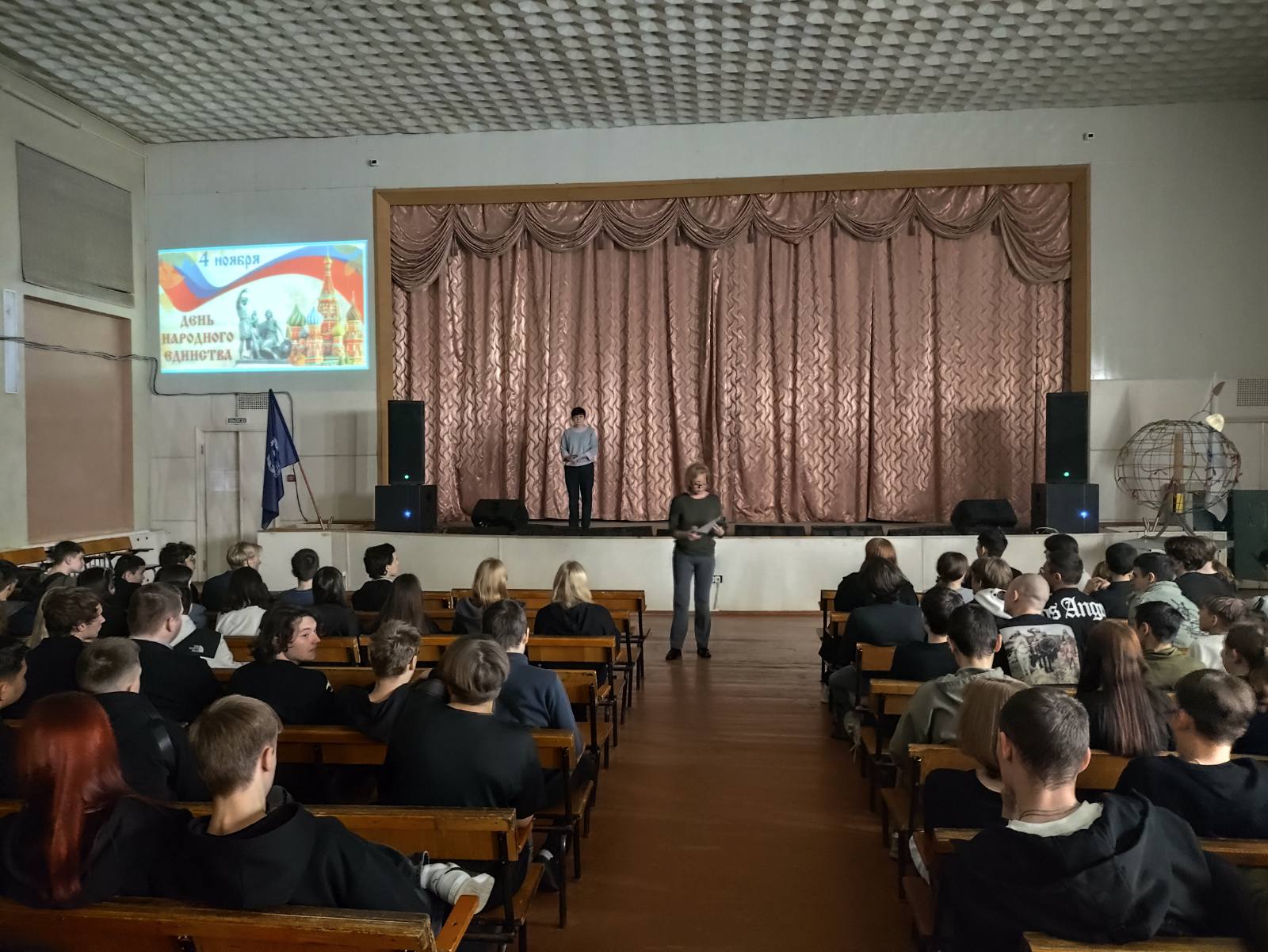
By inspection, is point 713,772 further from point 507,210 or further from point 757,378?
point 507,210

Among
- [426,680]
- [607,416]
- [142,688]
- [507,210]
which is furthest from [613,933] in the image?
[507,210]

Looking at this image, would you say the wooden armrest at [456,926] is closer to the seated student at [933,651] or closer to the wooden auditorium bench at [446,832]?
the wooden auditorium bench at [446,832]

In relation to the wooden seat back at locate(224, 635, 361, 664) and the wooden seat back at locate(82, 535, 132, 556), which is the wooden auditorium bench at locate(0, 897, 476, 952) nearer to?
the wooden seat back at locate(224, 635, 361, 664)

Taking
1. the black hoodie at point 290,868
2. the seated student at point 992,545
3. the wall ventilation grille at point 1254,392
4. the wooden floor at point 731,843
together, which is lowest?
the wooden floor at point 731,843

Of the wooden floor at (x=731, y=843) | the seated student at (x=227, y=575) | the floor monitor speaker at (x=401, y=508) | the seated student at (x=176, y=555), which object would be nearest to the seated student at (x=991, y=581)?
the wooden floor at (x=731, y=843)

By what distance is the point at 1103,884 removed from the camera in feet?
5.26

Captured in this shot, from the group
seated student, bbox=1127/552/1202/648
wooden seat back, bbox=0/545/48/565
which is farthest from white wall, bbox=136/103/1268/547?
seated student, bbox=1127/552/1202/648

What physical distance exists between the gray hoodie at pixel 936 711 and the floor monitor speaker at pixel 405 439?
686cm

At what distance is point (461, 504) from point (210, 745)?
8.34 meters

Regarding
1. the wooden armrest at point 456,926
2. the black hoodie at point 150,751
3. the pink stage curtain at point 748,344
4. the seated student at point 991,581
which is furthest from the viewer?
the pink stage curtain at point 748,344

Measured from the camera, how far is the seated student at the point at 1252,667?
2.65 metres

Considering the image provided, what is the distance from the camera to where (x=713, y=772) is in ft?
13.7

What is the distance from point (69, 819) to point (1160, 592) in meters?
4.14

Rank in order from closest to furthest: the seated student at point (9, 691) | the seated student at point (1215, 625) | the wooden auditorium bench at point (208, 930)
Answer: the wooden auditorium bench at point (208, 930), the seated student at point (9, 691), the seated student at point (1215, 625)
